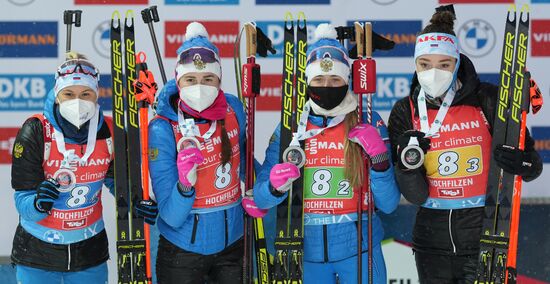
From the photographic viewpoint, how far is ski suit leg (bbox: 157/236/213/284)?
444 centimetres

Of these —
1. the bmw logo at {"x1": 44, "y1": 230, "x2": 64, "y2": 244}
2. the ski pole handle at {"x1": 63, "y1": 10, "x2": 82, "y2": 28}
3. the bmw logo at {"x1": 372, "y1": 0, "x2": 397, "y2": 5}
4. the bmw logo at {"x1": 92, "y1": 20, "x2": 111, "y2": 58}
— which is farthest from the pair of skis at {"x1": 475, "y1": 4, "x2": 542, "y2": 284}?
the bmw logo at {"x1": 92, "y1": 20, "x2": 111, "y2": 58}

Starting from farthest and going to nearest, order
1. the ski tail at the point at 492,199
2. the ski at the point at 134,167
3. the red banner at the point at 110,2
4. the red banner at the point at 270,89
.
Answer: the red banner at the point at 270,89
the red banner at the point at 110,2
the ski at the point at 134,167
the ski tail at the point at 492,199

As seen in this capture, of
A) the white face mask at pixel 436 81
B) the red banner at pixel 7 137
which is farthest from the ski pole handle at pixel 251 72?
the red banner at pixel 7 137

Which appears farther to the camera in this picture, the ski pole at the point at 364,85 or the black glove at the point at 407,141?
the ski pole at the point at 364,85

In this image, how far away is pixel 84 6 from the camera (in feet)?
18.7

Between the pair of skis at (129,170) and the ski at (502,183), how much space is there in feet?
6.04

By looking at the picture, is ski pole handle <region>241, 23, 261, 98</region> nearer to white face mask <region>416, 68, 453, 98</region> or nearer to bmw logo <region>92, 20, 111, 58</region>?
white face mask <region>416, 68, 453, 98</region>

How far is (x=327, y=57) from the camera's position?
177 inches

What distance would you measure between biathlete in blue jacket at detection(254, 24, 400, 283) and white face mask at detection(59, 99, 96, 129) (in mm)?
989

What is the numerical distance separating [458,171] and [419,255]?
504mm

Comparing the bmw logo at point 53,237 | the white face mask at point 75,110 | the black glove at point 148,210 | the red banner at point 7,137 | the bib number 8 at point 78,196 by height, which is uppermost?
the white face mask at point 75,110

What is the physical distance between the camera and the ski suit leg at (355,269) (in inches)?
176

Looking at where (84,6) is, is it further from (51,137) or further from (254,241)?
(254,241)

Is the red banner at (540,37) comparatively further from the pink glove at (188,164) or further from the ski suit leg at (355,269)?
the pink glove at (188,164)
